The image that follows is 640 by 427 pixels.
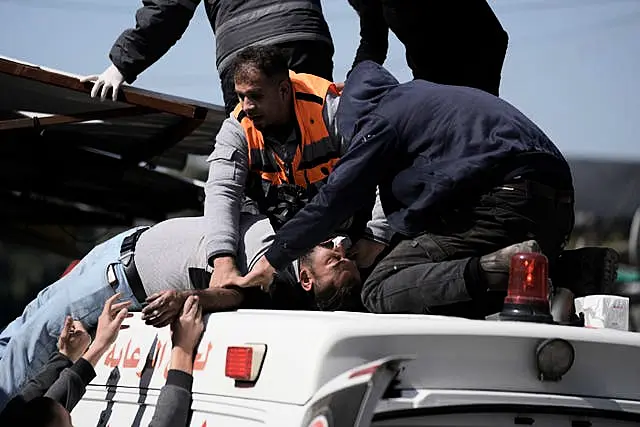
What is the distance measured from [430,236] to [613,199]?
21071 mm

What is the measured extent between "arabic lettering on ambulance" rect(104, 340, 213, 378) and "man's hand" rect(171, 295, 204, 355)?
0.06 m

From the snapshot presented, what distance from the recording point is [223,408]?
142 inches

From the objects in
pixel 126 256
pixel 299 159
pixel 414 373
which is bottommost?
pixel 126 256

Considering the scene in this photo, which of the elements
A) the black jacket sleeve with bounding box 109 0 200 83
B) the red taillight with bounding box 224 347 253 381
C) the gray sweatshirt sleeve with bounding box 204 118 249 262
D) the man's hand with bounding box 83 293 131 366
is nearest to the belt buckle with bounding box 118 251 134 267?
the gray sweatshirt sleeve with bounding box 204 118 249 262

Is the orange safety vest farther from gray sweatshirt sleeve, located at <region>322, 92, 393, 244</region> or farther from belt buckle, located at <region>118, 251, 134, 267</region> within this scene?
belt buckle, located at <region>118, 251, 134, 267</region>

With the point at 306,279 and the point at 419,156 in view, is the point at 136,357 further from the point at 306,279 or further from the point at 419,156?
the point at 419,156

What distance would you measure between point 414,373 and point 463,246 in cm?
122

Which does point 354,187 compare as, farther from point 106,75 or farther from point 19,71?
point 19,71

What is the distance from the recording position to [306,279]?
Answer: 4781 mm

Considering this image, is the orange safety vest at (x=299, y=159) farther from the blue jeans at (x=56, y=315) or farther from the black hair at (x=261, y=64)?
the blue jeans at (x=56, y=315)

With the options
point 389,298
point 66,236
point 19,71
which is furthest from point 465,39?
point 66,236

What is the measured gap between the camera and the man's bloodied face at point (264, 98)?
511 centimetres

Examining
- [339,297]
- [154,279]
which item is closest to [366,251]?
[339,297]

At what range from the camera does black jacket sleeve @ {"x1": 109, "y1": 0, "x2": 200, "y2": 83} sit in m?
5.95
